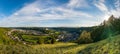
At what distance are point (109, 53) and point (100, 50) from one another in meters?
4.77

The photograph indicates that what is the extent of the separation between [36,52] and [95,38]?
64558 millimetres

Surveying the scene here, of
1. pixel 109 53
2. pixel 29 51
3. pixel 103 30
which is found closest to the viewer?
pixel 109 53

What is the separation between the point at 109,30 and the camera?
106000mm

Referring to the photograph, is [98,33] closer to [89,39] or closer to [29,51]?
[89,39]

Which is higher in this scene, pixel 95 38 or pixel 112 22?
pixel 112 22

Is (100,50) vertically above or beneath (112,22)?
beneath

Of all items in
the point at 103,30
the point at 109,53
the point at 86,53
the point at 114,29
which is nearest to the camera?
the point at 109,53

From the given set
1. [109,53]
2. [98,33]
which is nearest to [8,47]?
[109,53]

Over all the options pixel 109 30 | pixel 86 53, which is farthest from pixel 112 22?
pixel 86 53

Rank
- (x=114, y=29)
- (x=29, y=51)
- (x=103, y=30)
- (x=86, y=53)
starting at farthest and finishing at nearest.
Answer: (x=103, y=30), (x=114, y=29), (x=86, y=53), (x=29, y=51)

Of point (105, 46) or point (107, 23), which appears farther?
point (107, 23)

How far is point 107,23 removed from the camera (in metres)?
118

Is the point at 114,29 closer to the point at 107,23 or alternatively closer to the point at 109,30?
the point at 109,30

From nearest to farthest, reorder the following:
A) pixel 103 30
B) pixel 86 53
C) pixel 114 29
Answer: pixel 86 53, pixel 114 29, pixel 103 30
